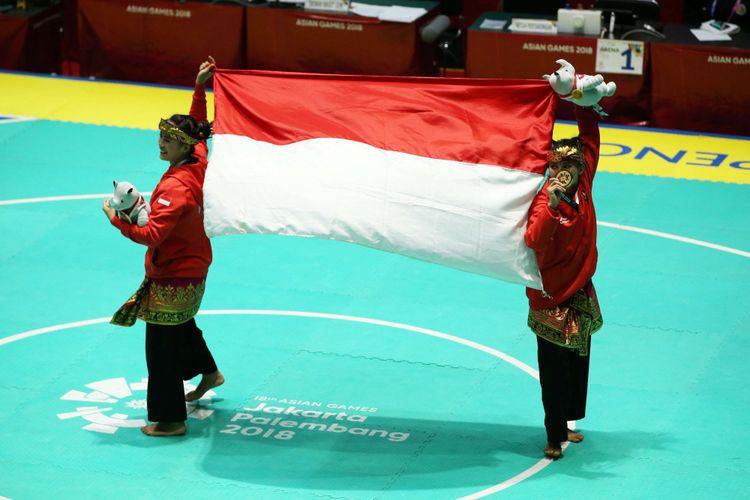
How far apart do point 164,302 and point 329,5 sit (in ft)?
29.1

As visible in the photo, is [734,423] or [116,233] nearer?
[734,423]

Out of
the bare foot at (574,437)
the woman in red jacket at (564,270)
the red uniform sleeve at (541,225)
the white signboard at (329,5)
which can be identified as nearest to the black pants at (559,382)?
the woman in red jacket at (564,270)

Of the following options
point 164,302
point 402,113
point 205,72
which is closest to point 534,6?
point 402,113

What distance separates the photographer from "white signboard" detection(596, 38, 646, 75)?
15188mm

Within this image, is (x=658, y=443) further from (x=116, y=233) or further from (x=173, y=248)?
(x=116, y=233)

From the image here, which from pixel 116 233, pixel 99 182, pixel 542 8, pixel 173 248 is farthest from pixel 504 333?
pixel 542 8

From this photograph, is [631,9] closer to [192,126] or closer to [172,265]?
[192,126]

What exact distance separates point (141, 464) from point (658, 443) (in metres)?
3.32

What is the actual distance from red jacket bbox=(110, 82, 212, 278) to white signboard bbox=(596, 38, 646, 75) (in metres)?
7.97

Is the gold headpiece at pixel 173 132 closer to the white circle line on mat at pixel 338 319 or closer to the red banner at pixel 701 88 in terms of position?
the white circle line on mat at pixel 338 319

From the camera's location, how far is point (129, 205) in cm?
801

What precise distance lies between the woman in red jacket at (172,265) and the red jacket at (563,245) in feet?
6.94

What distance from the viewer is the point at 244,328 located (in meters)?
10.3

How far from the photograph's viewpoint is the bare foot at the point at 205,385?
352 inches
